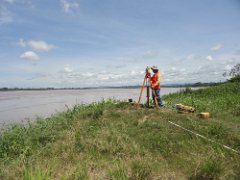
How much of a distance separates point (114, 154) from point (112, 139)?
0.81 meters

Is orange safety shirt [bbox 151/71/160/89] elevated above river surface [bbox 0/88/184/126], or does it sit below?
above

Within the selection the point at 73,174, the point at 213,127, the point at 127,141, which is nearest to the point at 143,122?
the point at 127,141

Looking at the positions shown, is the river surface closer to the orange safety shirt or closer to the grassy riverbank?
the grassy riverbank

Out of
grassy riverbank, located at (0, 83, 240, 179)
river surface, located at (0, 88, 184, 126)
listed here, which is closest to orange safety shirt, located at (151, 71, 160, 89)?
grassy riverbank, located at (0, 83, 240, 179)

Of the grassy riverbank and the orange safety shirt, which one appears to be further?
the orange safety shirt

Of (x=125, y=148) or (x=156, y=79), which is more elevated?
(x=156, y=79)

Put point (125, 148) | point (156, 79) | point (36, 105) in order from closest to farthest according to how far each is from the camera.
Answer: point (125, 148), point (156, 79), point (36, 105)

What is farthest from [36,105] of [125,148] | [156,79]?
[125,148]

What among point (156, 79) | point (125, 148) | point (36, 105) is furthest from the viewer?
point (36, 105)

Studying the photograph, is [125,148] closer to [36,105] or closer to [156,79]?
[156,79]

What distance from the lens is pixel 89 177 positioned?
6.77m

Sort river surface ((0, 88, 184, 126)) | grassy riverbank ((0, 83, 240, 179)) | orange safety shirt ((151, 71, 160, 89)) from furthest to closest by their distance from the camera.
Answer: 1. river surface ((0, 88, 184, 126))
2. orange safety shirt ((151, 71, 160, 89))
3. grassy riverbank ((0, 83, 240, 179))

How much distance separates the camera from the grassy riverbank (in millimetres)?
6672

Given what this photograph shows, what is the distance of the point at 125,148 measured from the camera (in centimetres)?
828
